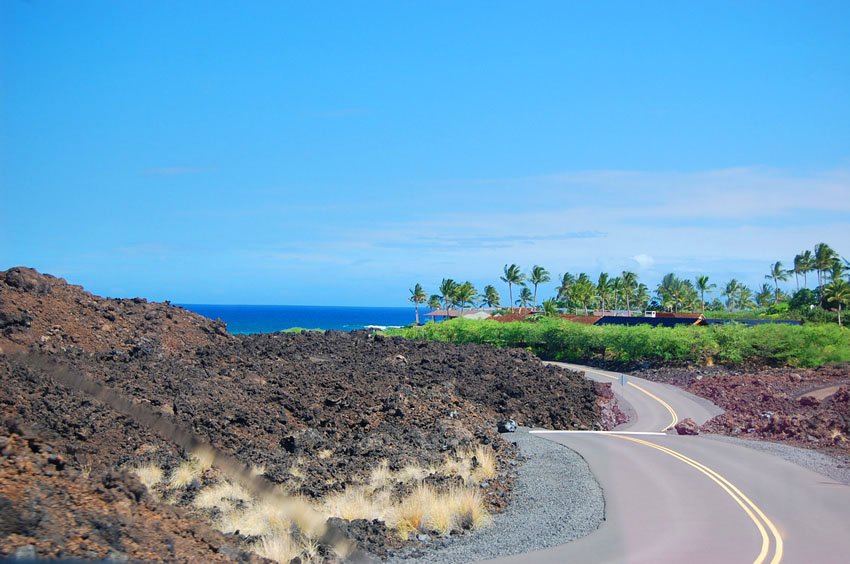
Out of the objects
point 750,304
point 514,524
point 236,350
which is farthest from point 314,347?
point 750,304

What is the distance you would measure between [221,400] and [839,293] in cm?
9867

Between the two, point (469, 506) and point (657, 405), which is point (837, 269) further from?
point (469, 506)

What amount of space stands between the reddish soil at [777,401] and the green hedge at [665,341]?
2504 mm

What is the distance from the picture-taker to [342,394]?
2920 centimetres

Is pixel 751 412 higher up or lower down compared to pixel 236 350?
lower down

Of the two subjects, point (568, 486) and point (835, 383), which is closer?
point (568, 486)

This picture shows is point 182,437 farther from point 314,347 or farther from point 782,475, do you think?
point 314,347

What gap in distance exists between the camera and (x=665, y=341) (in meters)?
69.6

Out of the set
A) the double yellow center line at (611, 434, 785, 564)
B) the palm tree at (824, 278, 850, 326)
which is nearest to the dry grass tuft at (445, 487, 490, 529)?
the double yellow center line at (611, 434, 785, 564)

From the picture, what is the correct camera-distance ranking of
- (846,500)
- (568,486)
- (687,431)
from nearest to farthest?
(846,500), (568,486), (687,431)

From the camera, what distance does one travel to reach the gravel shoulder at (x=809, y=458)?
20719 millimetres

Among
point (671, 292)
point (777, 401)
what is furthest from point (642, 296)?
point (777, 401)

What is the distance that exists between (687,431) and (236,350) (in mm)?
20515

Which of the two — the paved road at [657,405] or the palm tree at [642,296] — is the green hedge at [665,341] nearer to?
the paved road at [657,405]
